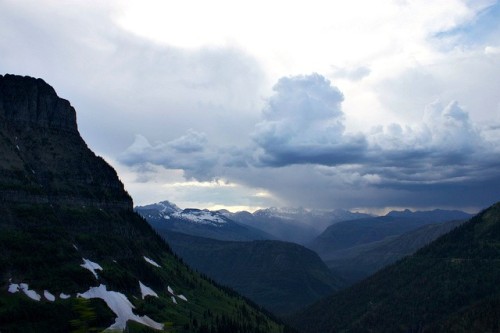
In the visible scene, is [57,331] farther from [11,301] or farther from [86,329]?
[86,329]

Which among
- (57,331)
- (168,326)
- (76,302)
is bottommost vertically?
(57,331)

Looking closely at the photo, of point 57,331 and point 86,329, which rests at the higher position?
point 86,329

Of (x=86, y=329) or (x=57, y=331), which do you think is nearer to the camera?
(x=86, y=329)

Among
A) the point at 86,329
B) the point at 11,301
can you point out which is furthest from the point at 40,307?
the point at 86,329

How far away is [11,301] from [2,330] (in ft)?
58.6

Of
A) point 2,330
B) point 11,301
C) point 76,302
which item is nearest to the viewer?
point 76,302

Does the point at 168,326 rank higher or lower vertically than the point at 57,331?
higher

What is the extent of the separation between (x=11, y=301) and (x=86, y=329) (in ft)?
632

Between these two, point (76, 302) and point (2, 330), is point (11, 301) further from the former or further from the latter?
point (76, 302)

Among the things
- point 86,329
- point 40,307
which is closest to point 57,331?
point 40,307

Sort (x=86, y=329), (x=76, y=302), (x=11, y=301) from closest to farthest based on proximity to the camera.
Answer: (x=76, y=302) < (x=86, y=329) < (x=11, y=301)

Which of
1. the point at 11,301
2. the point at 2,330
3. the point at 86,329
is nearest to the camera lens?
the point at 86,329

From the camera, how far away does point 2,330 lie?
582ft

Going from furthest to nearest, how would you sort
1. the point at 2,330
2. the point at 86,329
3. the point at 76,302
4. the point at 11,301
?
the point at 11,301
the point at 2,330
the point at 86,329
the point at 76,302
